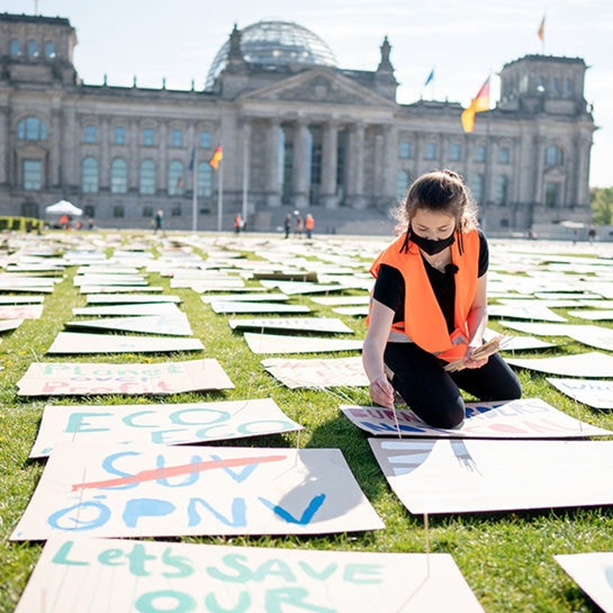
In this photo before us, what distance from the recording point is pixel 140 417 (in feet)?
14.8

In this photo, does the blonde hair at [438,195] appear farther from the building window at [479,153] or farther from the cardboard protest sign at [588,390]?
the building window at [479,153]

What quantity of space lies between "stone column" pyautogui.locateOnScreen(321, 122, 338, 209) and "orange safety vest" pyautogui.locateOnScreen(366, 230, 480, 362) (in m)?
65.7

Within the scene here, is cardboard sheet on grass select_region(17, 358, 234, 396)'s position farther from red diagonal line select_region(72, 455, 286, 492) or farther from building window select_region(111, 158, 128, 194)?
building window select_region(111, 158, 128, 194)

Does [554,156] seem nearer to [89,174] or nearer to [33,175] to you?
[89,174]

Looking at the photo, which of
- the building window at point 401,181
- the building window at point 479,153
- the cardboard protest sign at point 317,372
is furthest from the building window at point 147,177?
the cardboard protest sign at point 317,372

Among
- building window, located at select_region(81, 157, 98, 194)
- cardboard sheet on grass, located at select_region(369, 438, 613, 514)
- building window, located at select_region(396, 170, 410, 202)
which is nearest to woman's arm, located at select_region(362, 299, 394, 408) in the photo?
cardboard sheet on grass, located at select_region(369, 438, 613, 514)

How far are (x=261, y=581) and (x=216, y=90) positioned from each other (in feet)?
250

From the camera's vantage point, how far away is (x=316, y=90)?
229ft

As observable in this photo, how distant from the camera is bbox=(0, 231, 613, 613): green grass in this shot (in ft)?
9.10

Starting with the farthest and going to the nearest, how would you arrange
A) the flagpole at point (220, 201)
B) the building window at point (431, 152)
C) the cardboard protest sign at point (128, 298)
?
the building window at point (431, 152)
the flagpole at point (220, 201)
the cardboard protest sign at point (128, 298)

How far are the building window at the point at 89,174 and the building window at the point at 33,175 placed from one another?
143 inches

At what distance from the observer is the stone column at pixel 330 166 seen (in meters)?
70.8

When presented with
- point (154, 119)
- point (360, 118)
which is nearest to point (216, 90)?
point (154, 119)

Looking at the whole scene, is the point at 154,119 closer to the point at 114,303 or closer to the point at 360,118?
the point at 360,118
